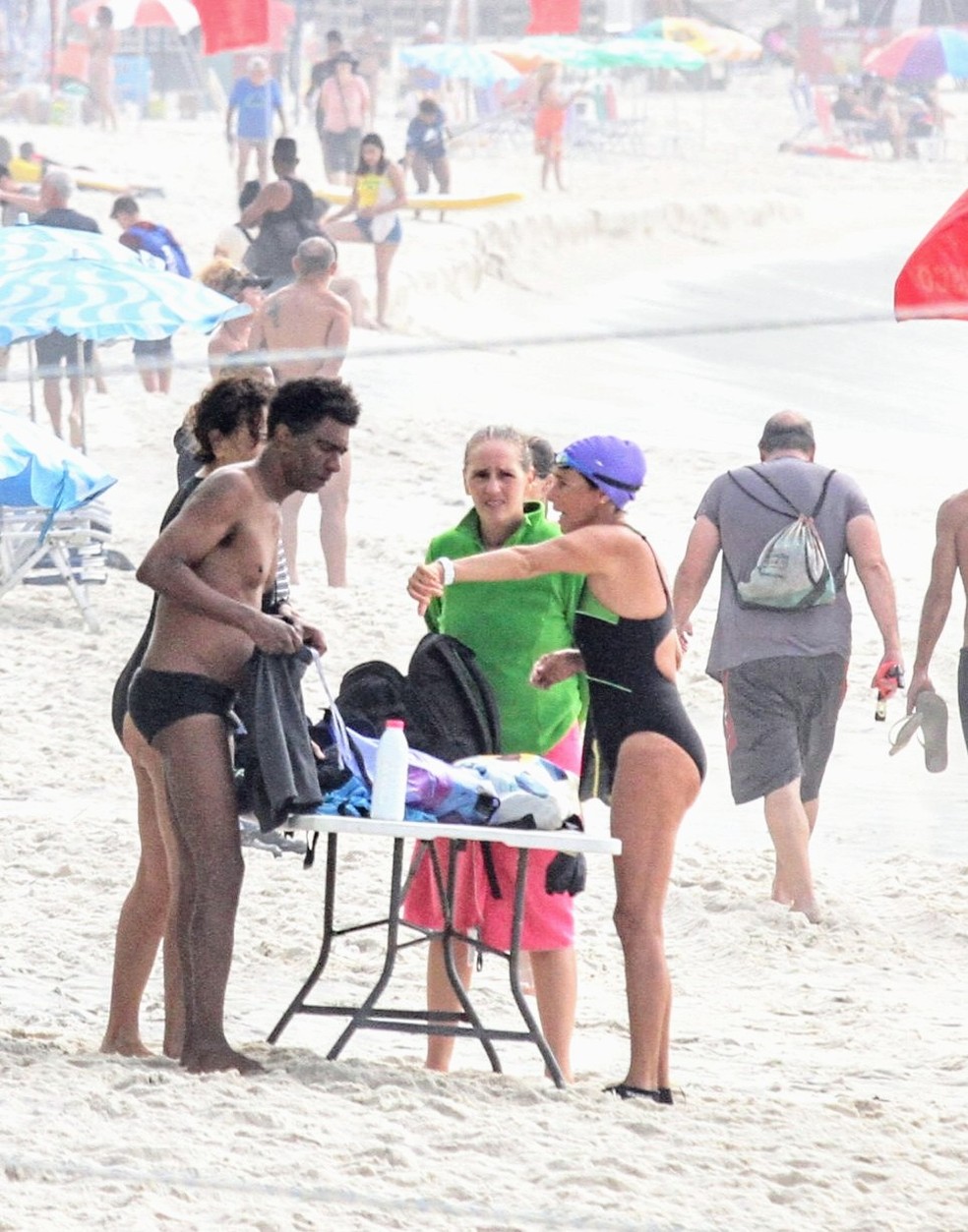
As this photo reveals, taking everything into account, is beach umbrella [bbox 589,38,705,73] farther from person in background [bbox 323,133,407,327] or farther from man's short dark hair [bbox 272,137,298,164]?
man's short dark hair [bbox 272,137,298,164]

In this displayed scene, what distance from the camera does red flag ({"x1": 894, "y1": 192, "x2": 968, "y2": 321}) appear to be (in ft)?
24.6

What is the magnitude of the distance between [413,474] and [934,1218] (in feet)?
31.5

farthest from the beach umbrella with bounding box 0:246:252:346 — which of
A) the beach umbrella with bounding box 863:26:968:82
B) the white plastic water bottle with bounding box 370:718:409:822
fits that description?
the beach umbrella with bounding box 863:26:968:82

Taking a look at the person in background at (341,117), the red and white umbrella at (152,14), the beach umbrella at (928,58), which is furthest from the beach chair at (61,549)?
the beach umbrella at (928,58)

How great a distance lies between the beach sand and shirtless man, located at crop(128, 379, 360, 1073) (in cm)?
26

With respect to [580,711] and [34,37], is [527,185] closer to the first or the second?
[34,37]

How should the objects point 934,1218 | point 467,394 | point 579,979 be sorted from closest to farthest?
1. point 934,1218
2. point 579,979
3. point 467,394

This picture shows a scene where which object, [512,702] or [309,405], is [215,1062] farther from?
[309,405]

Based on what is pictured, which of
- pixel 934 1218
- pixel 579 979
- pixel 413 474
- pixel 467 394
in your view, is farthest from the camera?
pixel 467 394

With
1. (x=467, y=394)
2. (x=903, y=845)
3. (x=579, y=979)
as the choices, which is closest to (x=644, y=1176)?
(x=579, y=979)

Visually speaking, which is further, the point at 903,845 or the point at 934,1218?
the point at 903,845

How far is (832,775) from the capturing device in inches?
340

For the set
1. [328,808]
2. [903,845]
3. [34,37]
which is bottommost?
[903,845]

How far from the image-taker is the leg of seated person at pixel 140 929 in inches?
193
